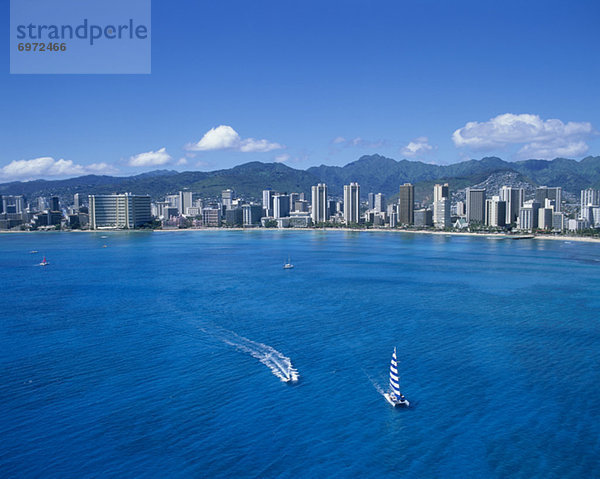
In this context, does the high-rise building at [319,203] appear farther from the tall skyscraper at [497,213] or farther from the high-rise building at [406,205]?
the tall skyscraper at [497,213]

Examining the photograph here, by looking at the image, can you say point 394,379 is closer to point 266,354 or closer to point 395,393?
point 395,393

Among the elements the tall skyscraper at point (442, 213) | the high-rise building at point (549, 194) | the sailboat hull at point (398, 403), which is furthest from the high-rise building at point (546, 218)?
the sailboat hull at point (398, 403)

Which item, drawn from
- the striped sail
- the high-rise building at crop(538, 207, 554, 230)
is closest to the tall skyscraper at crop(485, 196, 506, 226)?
the high-rise building at crop(538, 207, 554, 230)

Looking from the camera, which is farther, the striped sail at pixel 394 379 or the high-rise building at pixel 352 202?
the high-rise building at pixel 352 202

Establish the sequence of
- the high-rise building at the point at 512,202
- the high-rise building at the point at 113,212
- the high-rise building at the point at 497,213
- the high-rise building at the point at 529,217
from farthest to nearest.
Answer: the high-rise building at the point at 113,212
the high-rise building at the point at 512,202
the high-rise building at the point at 497,213
the high-rise building at the point at 529,217

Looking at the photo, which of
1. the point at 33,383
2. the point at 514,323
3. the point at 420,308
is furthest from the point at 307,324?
the point at 33,383

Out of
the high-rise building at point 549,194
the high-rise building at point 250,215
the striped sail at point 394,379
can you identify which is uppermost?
the high-rise building at point 549,194

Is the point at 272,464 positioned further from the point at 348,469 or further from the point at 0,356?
the point at 0,356
